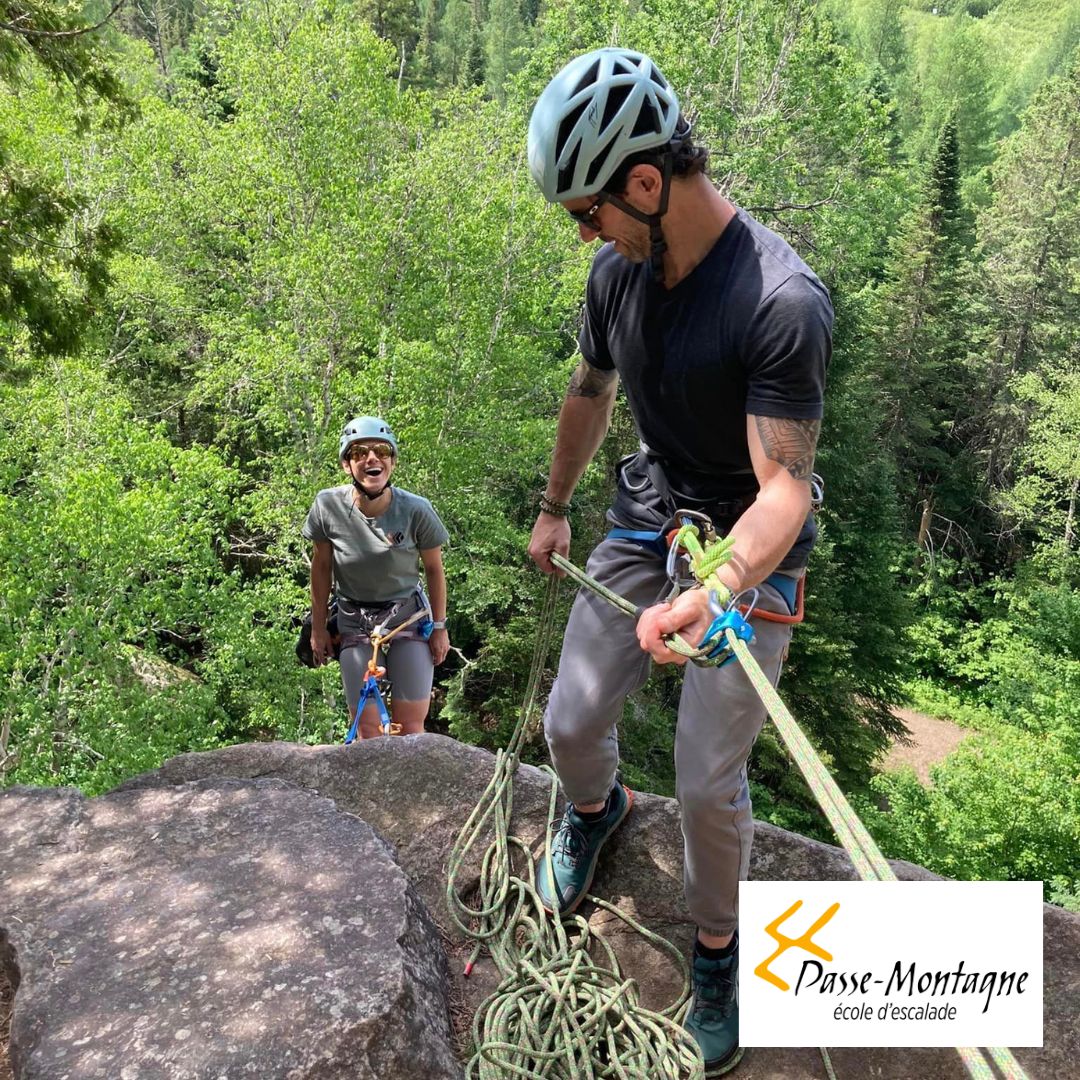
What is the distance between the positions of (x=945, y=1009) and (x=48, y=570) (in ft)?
33.1

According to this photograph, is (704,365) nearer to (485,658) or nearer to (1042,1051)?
(1042,1051)

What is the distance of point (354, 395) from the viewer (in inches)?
547

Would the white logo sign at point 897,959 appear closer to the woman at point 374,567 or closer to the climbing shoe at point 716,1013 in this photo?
the climbing shoe at point 716,1013

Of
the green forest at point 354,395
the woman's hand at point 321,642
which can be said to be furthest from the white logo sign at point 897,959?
the green forest at point 354,395

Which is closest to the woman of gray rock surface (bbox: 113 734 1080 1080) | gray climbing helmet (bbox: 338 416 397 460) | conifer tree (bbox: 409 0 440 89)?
gray climbing helmet (bbox: 338 416 397 460)

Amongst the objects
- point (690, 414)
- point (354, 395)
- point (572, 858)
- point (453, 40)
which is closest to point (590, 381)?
point (690, 414)

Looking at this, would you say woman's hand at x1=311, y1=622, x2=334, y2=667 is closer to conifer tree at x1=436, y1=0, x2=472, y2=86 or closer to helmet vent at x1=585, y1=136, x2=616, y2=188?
helmet vent at x1=585, y1=136, x2=616, y2=188

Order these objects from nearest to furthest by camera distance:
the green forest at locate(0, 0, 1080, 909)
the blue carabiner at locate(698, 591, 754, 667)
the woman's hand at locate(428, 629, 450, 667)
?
the blue carabiner at locate(698, 591, 754, 667), the woman's hand at locate(428, 629, 450, 667), the green forest at locate(0, 0, 1080, 909)

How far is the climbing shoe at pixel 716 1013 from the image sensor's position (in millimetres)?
2568

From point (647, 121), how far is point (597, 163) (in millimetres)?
172

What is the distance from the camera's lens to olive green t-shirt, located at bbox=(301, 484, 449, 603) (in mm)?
4484

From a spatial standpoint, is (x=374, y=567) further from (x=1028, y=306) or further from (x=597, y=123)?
(x=1028, y=306)

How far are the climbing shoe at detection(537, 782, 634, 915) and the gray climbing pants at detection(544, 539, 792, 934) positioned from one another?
0.16 meters

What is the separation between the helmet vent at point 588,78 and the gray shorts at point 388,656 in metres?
2.84
